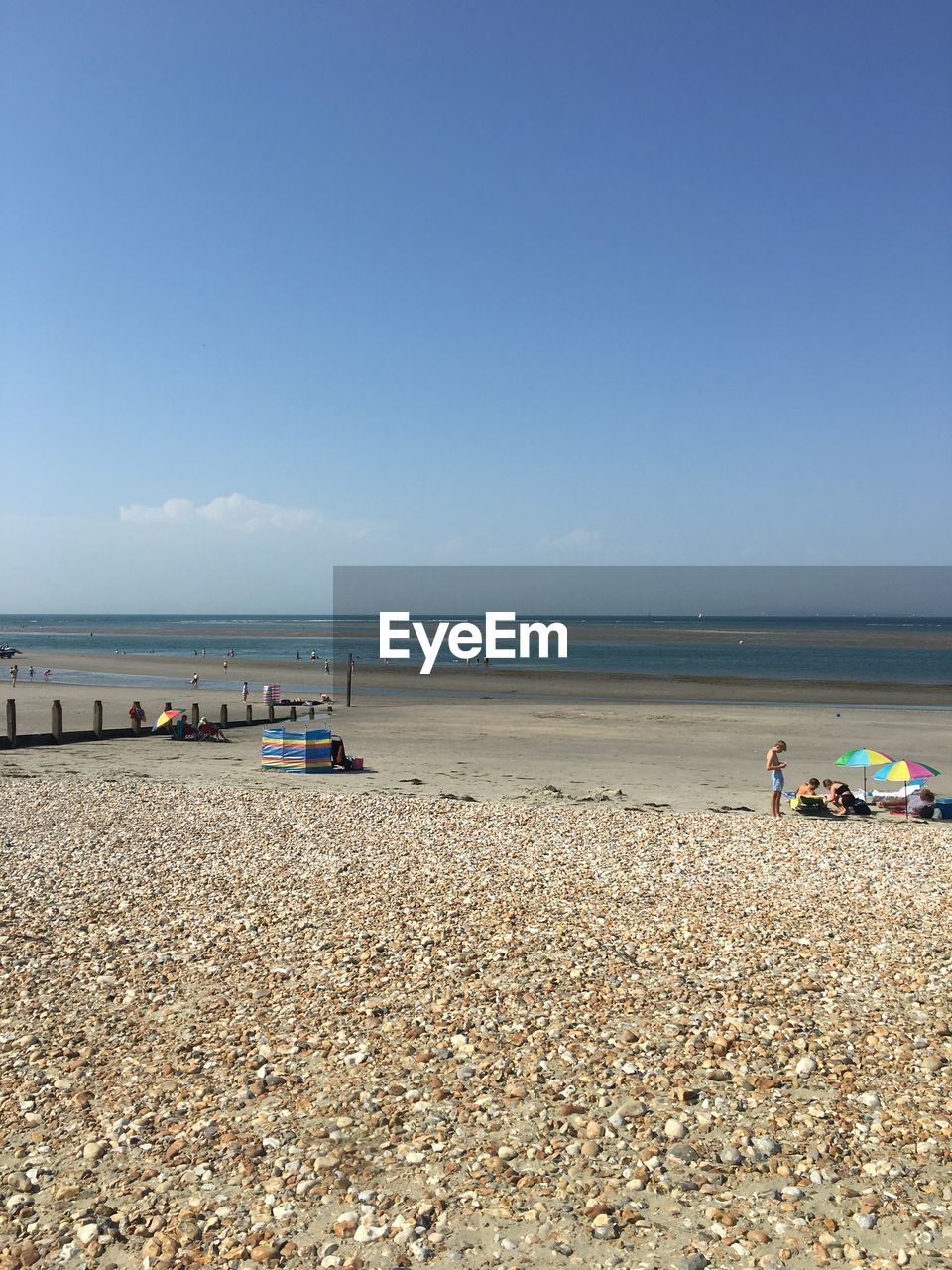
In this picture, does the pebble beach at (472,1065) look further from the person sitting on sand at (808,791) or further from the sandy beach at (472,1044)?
the person sitting on sand at (808,791)

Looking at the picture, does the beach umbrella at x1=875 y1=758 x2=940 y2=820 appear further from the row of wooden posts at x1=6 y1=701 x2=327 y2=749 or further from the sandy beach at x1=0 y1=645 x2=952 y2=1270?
the row of wooden posts at x1=6 y1=701 x2=327 y2=749

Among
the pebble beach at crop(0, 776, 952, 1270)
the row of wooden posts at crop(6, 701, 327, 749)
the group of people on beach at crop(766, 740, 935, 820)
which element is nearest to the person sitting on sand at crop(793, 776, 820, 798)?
the group of people on beach at crop(766, 740, 935, 820)

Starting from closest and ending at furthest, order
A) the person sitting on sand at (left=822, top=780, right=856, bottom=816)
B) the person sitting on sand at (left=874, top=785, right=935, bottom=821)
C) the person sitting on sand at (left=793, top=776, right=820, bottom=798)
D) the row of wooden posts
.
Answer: the person sitting on sand at (left=874, top=785, right=935, bottom=821) < the person sitting on sand at (left=822, top=780, right=856, bottom=816) < the person sitting on sand at (left=793, top=776, right=820, bottom=798) < the row of wooden posts

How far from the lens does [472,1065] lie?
24.0 ft

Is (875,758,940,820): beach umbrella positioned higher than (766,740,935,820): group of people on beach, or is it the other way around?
(875,758,940,820): beach umbrella

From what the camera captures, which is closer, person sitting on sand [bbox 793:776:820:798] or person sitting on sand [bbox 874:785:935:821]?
person sitting on sand [bbox 874:785:935:821]

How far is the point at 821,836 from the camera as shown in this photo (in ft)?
53.7

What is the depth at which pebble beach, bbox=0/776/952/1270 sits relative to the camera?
544 centimetres

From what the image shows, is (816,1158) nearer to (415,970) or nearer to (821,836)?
(415,970)

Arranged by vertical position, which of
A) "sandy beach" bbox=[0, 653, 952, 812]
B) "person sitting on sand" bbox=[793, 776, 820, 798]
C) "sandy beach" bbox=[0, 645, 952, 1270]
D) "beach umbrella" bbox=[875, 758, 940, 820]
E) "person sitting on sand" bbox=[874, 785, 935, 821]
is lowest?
"sandy beach" bbox=[0, 653, 952, 812]

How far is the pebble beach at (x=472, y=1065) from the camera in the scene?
5441 mm

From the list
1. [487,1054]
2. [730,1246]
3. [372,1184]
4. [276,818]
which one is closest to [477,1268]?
[372,1184]

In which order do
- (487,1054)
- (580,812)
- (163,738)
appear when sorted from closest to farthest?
(487,1054), (580,812), (163,738)

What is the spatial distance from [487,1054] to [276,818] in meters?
10.4
